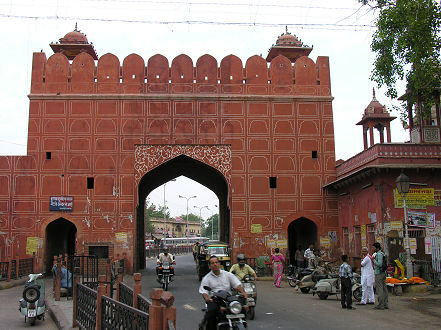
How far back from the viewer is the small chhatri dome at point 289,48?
2562 centimetres

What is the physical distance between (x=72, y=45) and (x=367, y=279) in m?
20.1

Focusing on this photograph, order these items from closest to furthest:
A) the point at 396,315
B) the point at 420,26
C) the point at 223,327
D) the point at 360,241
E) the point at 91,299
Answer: the point at 223,327 → the point at 91,299 → the point at 396,315 → the point at 420,26 → the point at 360,241

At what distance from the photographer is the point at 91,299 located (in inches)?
264

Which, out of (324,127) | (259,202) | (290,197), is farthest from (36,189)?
(324,127)

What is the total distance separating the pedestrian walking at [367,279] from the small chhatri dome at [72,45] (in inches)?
768

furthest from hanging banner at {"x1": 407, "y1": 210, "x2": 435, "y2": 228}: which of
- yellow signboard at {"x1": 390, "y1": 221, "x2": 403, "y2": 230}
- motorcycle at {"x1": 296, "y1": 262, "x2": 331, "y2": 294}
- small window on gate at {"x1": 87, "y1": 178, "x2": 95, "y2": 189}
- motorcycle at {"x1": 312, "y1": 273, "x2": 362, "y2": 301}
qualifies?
small window on gate at {"x1": 87, "y1": 178, "x2": 95, "y2": 189}

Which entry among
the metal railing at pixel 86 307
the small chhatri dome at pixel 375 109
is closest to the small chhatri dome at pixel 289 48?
the small chhatri dome at pixel 375 109

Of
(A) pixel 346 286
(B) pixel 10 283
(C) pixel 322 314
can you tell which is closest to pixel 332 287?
(A) pixel 346 286

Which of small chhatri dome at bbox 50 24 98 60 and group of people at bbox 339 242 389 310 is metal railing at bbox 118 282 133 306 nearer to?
group of people at bbox 339 242 389 310

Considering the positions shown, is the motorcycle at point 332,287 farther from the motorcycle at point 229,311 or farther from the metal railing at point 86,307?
the motorcycle at point 229,311

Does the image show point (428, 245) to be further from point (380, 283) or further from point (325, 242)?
point (325, 242)

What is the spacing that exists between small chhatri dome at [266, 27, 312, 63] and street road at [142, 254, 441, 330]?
1584 cm

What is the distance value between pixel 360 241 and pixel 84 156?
11.8m

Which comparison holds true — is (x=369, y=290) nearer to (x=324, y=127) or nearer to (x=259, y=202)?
(x=259, y=202)
